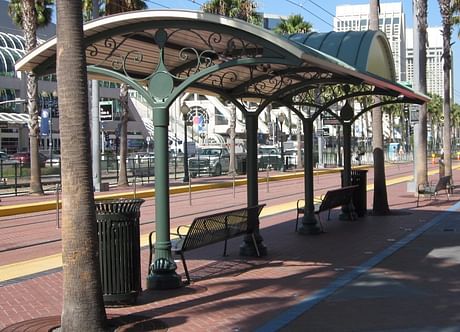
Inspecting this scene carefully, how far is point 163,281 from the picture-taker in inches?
328

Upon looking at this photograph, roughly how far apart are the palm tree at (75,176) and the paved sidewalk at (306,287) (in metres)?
0.83

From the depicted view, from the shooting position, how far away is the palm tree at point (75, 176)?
19.2 ft

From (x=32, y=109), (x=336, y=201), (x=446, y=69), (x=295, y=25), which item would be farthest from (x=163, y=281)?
(x=295, y=25)

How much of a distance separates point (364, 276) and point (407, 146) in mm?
78234

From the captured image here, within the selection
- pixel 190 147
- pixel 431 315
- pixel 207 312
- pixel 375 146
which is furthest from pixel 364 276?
pixel 190 147

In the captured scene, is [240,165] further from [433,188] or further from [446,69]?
[433,188]

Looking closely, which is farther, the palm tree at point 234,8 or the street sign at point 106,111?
the palm tree at point 234,8

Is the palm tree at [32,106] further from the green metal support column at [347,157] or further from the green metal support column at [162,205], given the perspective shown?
the green metal support column at [162,205]

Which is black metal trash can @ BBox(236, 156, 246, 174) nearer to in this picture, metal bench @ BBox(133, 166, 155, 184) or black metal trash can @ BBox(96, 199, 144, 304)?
metal bench @ BBox(133, 166, 155, 184)

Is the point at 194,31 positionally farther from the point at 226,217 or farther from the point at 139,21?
the point at 226,217

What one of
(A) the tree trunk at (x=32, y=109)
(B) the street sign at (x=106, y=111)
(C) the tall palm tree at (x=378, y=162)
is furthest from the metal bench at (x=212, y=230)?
(A) the tree trunk at (x=32, y=109)

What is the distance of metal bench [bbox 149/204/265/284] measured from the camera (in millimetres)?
8883

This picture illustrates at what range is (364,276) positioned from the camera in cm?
899

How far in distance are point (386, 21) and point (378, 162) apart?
3335 cm
